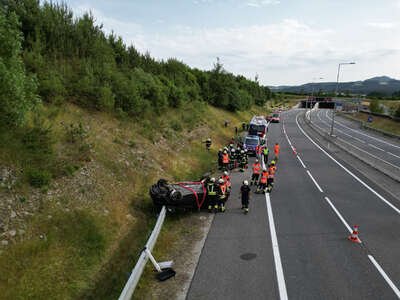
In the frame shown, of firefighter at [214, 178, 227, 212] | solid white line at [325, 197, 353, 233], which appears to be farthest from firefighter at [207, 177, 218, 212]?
solid white line at [325, 197, 353, 233]

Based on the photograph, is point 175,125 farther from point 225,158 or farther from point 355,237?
point 355,237

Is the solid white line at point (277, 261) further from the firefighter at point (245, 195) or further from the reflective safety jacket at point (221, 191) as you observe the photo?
the reflective safety jacket at point (221, 191)

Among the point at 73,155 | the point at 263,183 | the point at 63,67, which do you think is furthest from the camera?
the point at 63,67

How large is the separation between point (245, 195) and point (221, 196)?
3.56ft

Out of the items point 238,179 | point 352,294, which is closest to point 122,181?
point 238,179

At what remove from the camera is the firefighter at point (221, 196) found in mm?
12625

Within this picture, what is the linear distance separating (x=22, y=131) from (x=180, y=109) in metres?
19.2

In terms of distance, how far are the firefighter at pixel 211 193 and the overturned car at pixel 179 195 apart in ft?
0.73

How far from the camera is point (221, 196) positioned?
1269 centimetres

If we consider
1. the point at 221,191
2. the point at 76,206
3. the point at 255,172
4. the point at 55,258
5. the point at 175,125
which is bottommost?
the point at 55,258

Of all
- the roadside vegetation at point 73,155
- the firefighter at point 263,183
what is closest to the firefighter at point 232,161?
the roadside vegetation at point 73,155

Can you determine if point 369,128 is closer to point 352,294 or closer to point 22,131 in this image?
point 352,294

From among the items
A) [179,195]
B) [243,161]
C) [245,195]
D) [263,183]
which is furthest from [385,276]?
[243,161]

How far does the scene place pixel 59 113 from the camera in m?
13.9
